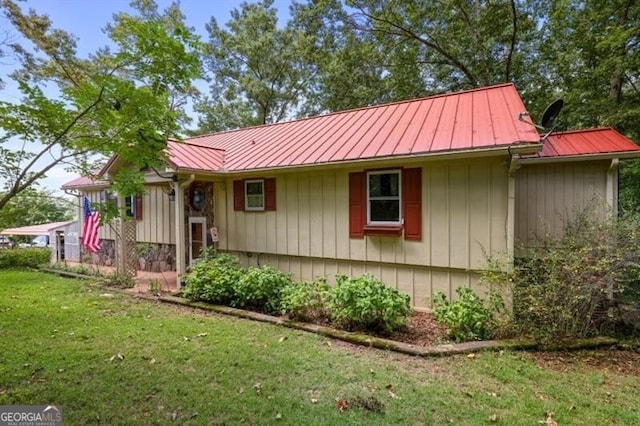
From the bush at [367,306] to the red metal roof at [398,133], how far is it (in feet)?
8.23

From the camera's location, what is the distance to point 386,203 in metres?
6.77

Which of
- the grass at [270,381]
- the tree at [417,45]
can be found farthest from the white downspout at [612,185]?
the tree at [417,45]

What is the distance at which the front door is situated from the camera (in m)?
8.67

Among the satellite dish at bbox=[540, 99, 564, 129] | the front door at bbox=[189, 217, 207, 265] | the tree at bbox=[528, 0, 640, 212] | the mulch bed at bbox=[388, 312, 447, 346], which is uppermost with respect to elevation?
the tree at bbox=[528, 0, 640, 212]

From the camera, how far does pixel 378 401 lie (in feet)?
10.7

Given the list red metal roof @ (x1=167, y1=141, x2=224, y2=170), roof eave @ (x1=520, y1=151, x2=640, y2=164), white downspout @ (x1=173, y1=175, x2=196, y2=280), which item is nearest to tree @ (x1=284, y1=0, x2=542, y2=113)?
roof eave @ (x1=520, y1=151, x2=640, y2=164)

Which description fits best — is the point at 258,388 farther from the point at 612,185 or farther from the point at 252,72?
the point at 252,72

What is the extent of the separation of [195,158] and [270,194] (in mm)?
2064

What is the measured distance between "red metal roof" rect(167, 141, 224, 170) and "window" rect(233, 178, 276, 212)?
724 millimetres

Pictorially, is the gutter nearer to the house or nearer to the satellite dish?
the house

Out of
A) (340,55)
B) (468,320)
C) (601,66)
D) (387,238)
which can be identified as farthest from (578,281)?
(340,55)

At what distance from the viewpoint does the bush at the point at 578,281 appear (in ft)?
15.0

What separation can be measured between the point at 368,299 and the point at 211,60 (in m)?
21.1

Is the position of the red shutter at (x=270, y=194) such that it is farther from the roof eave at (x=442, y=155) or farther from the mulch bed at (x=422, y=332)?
the mulch bed at (x=422, y=332)
